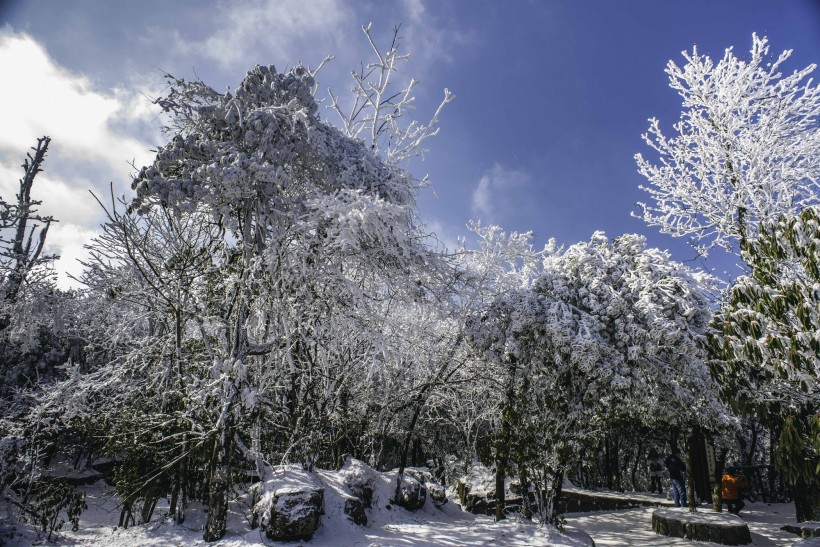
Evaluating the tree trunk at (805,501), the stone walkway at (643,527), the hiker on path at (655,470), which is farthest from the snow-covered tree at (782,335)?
the hiker on path at (655,470)

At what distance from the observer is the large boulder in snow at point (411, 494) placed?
10414mm

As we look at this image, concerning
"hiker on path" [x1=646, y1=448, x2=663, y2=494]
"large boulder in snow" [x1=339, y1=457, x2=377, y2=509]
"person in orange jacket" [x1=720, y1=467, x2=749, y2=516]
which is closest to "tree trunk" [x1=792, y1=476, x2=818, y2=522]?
"person in orange jacket" [x1=720, y1=467, x2=749, y2=516]

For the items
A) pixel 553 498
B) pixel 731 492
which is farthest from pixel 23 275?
pixel 731 492

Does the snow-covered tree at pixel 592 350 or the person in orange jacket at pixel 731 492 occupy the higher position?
the snow-covered tree at pixel 592 350

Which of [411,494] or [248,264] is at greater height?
[248,264]

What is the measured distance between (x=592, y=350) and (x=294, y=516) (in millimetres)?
6916

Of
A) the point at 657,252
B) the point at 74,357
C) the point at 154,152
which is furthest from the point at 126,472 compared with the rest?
the point at 74,357

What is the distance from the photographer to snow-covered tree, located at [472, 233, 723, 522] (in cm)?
923

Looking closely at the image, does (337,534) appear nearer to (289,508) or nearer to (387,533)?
(387,533)

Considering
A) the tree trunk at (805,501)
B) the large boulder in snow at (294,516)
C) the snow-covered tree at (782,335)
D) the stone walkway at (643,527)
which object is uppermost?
the snow-covered tree at (782,335)

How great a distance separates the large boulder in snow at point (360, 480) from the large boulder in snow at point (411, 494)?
0.88m

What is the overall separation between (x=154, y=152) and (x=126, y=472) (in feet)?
21.1

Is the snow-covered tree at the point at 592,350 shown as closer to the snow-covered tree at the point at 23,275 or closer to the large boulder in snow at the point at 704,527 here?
the large boulder in snow at the point at 704,527

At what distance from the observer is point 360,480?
9781 mm
